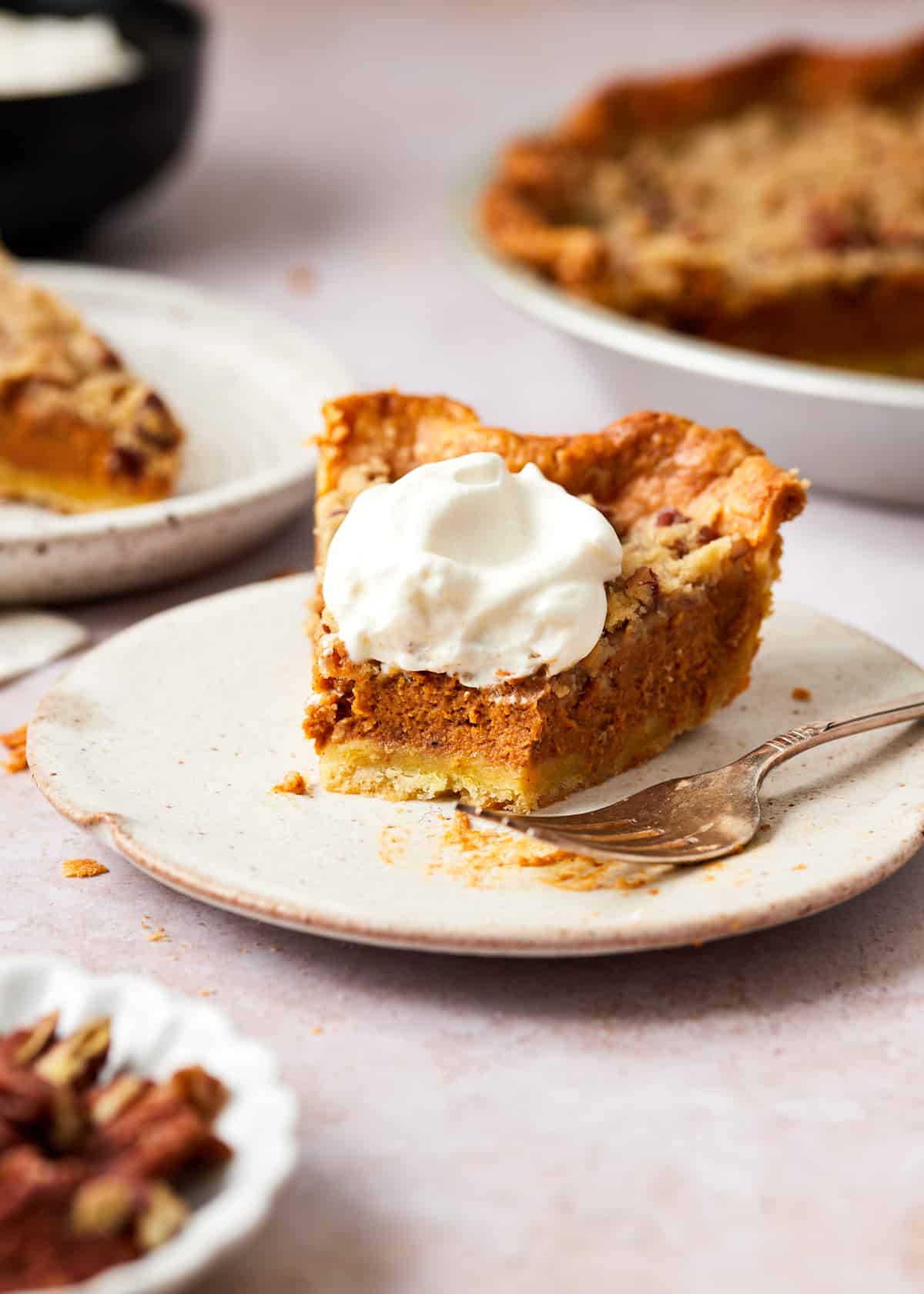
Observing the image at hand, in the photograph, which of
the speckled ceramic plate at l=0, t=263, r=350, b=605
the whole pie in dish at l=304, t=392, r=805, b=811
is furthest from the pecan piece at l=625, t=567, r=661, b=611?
the speckled ceramic plate at l=0, t=263, r=350, b=605

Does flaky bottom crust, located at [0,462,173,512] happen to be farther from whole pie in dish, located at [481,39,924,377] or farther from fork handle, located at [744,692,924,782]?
fork handle, located at [744,692,924,782]

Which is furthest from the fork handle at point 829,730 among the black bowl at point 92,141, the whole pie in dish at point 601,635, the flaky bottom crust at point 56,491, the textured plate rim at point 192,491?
the black bowl at point 92,141

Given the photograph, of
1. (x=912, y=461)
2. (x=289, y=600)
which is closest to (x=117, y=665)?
(x=289, y=600)

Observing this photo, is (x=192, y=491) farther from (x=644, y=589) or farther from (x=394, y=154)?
(x=394, y=154)

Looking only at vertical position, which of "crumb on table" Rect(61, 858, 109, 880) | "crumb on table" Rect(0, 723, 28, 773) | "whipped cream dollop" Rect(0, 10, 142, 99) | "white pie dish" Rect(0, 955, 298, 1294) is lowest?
"crumb on table" Rect(0, 723, 28, 773)

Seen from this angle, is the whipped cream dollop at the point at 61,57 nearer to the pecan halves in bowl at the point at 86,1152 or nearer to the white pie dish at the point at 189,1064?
the white pie dish at the point at 189,1064
